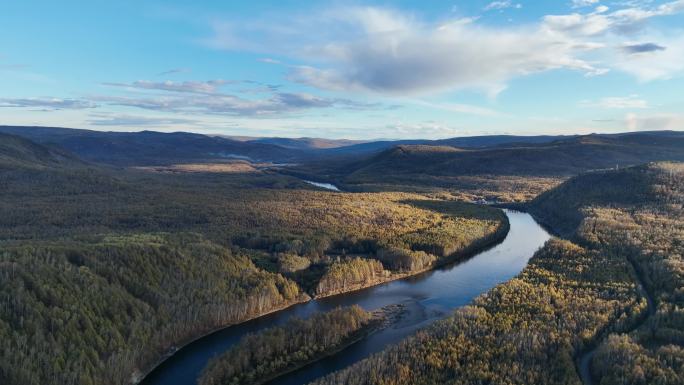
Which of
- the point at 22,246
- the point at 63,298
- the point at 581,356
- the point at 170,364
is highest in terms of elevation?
the point at 22,246

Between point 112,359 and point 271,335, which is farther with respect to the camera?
point 271,335

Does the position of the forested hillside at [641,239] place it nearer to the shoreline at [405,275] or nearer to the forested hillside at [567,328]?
the forested hillside at [567,328]

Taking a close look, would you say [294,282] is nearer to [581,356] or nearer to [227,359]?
[227,359]

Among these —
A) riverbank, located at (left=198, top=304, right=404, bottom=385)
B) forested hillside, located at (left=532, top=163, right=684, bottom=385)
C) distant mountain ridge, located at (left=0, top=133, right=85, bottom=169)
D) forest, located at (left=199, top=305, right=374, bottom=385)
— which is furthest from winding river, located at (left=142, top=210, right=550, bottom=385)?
distant mountain ridge, located at (left=0, top=133, right=85, bottom=169)

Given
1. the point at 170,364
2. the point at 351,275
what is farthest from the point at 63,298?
the point at 351,275

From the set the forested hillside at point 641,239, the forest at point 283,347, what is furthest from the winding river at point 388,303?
the forested hillside at point 641,239

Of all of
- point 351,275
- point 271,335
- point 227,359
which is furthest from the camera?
point 351,275
